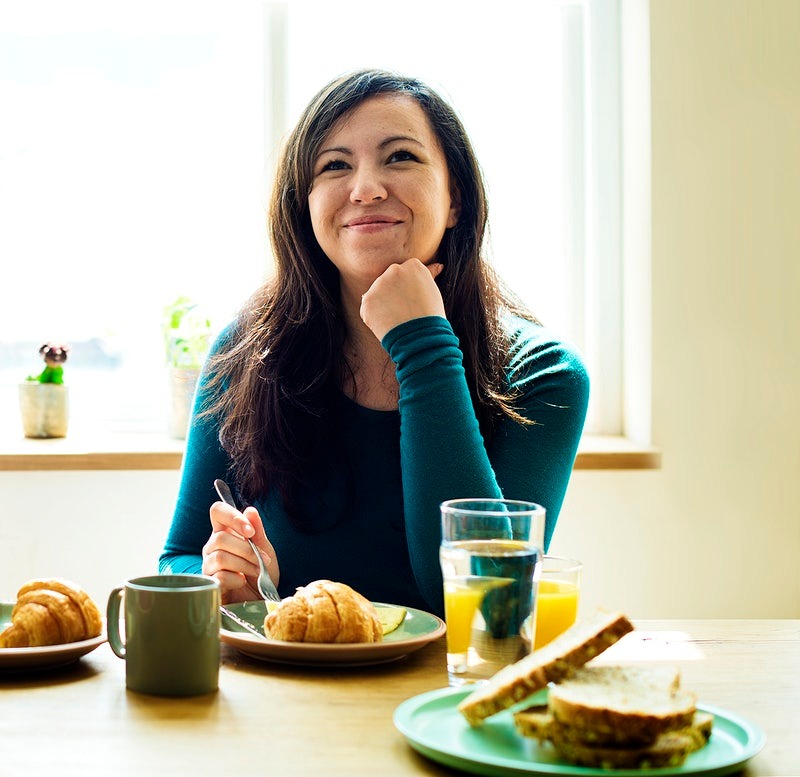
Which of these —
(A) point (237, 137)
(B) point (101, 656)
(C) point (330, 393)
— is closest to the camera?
(B) point (101, 656)

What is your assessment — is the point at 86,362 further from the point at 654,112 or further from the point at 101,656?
the point at 101,656

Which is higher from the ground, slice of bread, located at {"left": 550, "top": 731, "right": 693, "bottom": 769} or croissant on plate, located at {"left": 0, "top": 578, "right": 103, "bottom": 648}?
croissant on plate, located at {"left": 0, "top": 578, "right": 103, "bottom": 648}

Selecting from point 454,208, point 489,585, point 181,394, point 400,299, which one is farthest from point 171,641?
point 181,394

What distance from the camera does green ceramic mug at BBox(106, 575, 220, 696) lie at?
871 mm

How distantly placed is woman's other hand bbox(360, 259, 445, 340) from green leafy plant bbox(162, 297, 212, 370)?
3.99ft

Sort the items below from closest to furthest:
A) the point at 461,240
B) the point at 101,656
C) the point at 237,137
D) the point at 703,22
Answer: the point at 101,656, the point at 461,240, the point at 703,22, the point at 237,137

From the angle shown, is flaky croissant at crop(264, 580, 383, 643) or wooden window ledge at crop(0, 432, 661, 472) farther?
wooden window ledge at crop(0, 432, 661, 472)

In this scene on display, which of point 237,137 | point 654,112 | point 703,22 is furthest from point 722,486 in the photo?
point 237,137

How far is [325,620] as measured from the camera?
96 centimetres

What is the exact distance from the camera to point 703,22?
2439 mm

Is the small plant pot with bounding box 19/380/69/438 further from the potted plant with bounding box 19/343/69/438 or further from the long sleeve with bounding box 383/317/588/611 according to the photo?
the long sleeve with bounding box 383/317/588/611

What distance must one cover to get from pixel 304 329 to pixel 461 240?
0.29m

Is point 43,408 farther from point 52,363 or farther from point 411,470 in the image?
point 411,470

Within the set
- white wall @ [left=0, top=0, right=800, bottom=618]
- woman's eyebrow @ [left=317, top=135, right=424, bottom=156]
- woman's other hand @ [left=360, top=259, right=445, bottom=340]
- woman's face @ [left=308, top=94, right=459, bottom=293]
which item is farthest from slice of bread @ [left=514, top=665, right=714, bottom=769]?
white wall @ [left=0, top=0, right=800, bottom=618]
